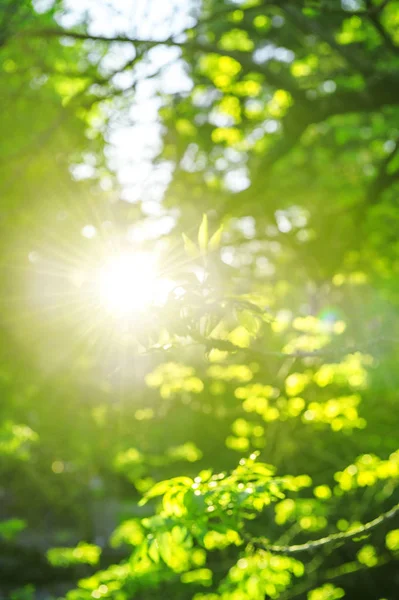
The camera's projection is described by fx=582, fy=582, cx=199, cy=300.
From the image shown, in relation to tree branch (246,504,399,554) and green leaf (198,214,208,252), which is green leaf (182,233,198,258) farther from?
tree branch (246,504,399,554)

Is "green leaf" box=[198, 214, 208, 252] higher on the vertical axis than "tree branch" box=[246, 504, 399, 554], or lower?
higher

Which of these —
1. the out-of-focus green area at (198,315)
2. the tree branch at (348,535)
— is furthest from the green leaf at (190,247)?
the tree branch at (348,535)

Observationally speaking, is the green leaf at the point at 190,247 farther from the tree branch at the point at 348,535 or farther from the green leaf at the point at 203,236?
the tree branch at the point at 348,535

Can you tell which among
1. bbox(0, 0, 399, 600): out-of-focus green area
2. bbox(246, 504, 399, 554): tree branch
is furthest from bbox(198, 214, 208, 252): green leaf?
bbox(246, 504, 399, 554): tree branch

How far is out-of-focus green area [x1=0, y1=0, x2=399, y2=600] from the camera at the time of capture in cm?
291

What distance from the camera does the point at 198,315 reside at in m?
2.01

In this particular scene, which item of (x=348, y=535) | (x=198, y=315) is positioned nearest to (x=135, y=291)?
(x=198, y=315)

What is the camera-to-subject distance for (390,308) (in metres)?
22.8

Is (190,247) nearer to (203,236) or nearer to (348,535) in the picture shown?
(203,236)

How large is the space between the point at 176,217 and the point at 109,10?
13.6ft

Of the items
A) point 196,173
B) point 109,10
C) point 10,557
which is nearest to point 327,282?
point 196,173

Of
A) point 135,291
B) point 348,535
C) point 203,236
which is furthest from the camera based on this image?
point 348,535

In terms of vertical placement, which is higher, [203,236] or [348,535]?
[203,236]

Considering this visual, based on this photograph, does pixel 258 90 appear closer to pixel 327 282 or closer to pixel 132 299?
pixel 327 282
